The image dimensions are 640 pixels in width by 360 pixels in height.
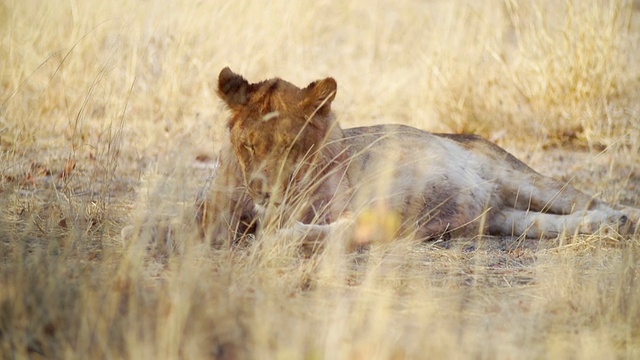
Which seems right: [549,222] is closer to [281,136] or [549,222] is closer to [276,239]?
[281,136]

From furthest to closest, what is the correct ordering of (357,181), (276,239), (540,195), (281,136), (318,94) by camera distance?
(540,195), (357,181), (318,94), (281,136), (276,239)

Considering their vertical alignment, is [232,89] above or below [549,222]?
above

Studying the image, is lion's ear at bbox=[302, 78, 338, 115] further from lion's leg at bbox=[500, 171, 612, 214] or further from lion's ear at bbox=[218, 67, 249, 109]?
lion's leg at bbox=[500, 171, 612, 214]

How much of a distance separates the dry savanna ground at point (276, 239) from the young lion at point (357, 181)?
0.70ft

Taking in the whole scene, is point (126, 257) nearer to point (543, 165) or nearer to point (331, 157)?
point (331, 157)

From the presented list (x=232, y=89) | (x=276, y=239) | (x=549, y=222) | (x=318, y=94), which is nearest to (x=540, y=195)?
(x=549, y=222)

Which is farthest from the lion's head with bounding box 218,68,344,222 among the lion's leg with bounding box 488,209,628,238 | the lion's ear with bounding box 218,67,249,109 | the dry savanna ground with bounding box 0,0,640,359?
the lion's leg with bounding box 488,209,628,238

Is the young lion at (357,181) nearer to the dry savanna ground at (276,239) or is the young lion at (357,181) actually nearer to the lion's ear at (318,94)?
the lion's ear at (318,94)

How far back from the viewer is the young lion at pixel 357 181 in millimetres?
4320

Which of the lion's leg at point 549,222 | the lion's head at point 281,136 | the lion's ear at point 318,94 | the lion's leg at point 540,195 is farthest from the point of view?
the lion's leg at point 540,195

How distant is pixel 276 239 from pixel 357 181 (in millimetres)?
1146

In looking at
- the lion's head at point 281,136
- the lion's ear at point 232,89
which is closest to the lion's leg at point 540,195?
the lion's head at point 281,136

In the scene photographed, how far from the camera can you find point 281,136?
4.32 meters

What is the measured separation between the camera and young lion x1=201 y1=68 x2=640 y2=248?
432cm
